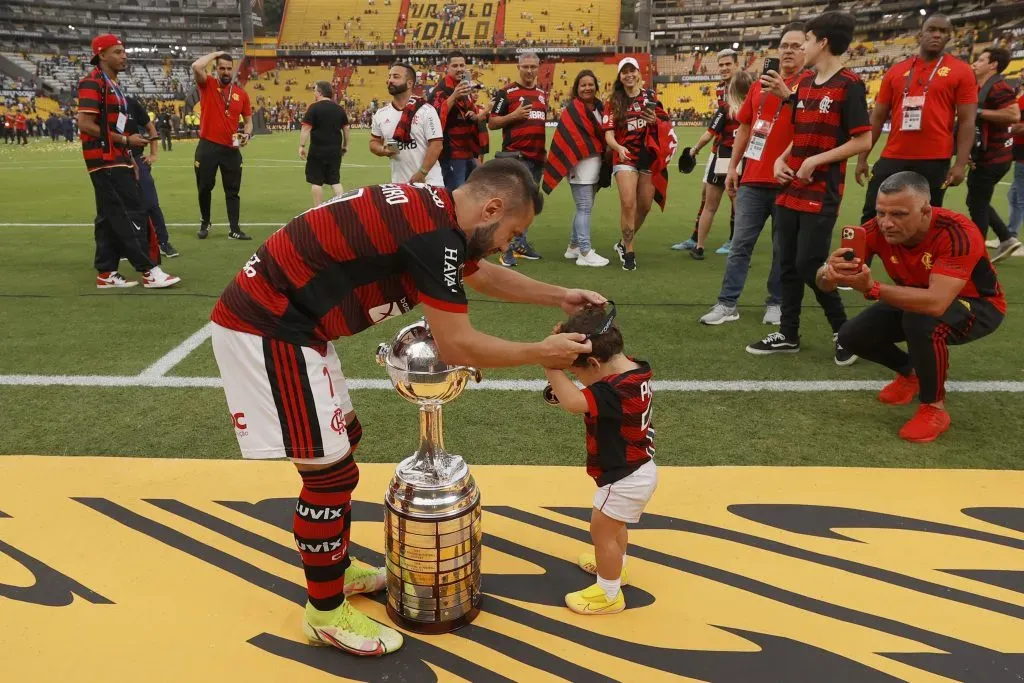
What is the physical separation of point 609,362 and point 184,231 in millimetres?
8812

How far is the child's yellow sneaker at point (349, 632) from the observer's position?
2197mm

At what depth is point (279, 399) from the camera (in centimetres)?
205

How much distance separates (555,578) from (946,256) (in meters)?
2.52

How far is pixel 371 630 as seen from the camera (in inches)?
88.0

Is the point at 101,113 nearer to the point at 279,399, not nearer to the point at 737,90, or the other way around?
the point at 279,399

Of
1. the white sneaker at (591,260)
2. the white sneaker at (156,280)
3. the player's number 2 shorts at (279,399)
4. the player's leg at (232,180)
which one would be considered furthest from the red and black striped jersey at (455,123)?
the player's number 2 shorts at (279,399)

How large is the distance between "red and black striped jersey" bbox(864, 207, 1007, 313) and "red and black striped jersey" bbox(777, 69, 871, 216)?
2.07 ft

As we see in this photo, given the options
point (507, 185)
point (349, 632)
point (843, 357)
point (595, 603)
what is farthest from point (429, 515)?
point (843, 357)

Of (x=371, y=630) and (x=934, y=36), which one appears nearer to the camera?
(x=371, y=630)

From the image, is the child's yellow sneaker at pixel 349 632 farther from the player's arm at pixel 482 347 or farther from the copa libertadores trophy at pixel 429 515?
the player's arm at pixel 482 347

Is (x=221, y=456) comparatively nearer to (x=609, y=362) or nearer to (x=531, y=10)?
(x=609, y=362)

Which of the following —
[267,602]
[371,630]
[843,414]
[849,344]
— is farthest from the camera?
[849,344]

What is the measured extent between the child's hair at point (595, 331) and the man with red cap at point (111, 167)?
5.33 meters

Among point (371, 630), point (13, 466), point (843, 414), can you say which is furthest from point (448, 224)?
point (843, 414)
